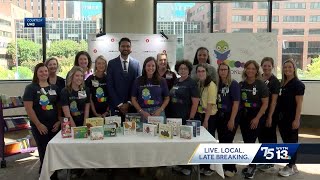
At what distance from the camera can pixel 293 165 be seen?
152 inches

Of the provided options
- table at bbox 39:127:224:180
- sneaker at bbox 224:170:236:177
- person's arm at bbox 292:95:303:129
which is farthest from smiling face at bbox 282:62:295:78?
table at bbox 39:127:224:180

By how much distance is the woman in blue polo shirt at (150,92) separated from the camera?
3.41 m

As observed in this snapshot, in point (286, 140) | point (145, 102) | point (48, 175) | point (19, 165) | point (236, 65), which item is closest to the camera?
point (48, 175)

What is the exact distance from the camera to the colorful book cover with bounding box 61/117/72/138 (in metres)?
2.91

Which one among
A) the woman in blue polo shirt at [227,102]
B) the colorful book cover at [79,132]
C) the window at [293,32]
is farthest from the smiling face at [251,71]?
the window at [293,32]

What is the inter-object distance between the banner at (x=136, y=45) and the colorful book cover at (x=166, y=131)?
10.5ft

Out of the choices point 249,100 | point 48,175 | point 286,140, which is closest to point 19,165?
point 48,175

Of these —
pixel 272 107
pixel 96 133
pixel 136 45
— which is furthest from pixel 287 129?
pixel 136 45

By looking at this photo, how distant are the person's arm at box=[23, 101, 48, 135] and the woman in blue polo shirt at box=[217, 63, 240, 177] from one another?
1.80 m

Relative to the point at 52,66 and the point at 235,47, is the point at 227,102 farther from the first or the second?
the point at 235,47

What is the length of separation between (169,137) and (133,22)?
3813 millimetres

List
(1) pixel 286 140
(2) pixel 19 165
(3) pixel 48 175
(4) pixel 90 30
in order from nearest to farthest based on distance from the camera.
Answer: (3) pixel 48 175, (1) pixel 286 140, (2) pixel 19 165, (4) pixel 90 30

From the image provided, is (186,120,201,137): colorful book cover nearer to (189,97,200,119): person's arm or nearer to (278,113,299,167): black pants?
(189,97,200,119): person's arm

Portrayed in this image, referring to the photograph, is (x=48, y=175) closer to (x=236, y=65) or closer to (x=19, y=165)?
(x=19, y=165)
